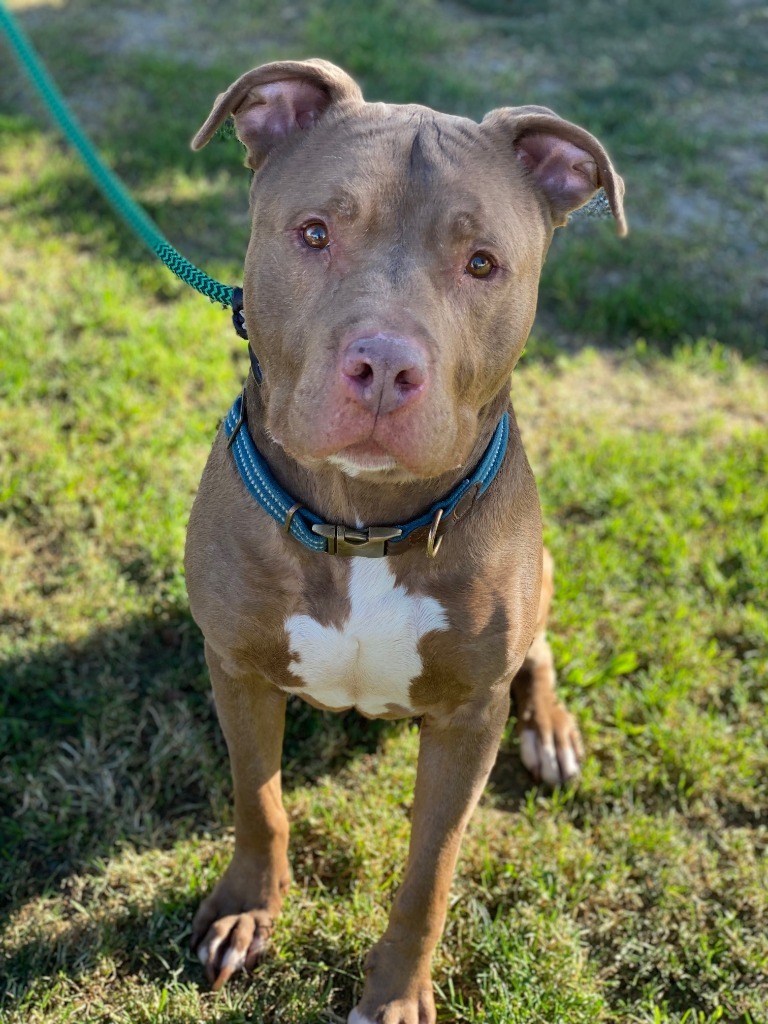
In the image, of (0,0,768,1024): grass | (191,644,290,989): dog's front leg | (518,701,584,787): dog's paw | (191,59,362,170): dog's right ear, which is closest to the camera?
(191,59,362,170): dog's right ear

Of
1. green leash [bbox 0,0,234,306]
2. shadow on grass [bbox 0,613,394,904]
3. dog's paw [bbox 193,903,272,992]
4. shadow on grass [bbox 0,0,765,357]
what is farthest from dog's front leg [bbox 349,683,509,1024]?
shadow on grass [bbox 0,0,765,357]

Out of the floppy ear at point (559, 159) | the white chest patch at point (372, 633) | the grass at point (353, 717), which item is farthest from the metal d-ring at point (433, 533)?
the grass at point (353, 717)

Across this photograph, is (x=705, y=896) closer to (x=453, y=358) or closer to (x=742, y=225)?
(x=453, y=358)

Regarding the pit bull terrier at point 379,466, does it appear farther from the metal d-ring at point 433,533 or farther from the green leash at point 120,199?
the green leash at point 120,199

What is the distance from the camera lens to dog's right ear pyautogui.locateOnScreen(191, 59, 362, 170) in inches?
91.4

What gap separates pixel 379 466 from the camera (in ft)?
6.86

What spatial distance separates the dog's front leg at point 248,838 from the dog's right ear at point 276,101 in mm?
1239

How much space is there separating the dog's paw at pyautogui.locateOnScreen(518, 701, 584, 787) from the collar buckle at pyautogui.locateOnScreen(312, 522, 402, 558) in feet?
4.17

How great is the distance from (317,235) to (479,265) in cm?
34

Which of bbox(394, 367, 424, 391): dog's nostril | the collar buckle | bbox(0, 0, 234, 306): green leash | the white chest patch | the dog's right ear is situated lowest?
the white chest patch

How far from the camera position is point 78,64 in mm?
7207

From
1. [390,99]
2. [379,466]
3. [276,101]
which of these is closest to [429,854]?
[379,466]

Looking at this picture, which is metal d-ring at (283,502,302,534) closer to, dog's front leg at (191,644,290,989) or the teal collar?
the teal collar

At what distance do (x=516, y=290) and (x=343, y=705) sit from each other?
1.14 meters
